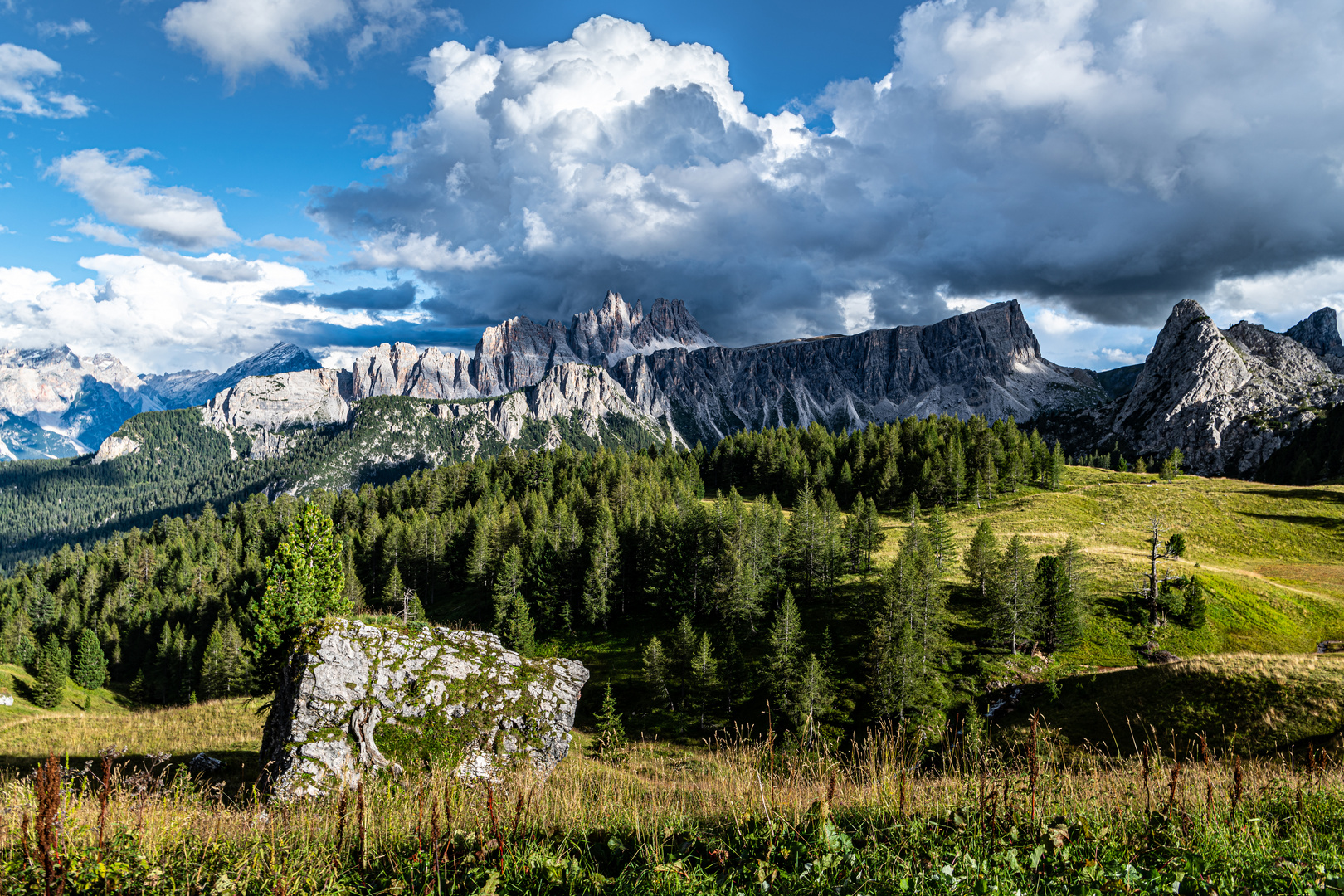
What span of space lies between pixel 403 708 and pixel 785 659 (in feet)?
96.4

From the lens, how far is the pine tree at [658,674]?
45844 millimetres

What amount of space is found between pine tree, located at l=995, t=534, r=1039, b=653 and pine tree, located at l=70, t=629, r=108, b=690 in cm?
10277

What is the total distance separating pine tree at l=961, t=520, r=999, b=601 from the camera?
49062 mm

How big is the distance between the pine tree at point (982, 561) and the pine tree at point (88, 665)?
10266 cm

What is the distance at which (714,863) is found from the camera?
5.15 m

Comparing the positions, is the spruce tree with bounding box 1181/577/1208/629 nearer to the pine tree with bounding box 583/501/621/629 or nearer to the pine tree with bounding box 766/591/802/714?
the pine tree with bounding box 766/591/802/714

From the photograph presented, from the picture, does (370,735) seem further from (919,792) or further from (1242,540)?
(1242,540)

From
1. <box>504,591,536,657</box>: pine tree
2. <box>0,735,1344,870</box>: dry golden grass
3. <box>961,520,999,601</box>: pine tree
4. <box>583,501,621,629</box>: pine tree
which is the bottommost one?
<box>504,591,536,657</box>: pine tree

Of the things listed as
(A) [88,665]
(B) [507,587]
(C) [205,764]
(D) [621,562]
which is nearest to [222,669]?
(A) [88,665]

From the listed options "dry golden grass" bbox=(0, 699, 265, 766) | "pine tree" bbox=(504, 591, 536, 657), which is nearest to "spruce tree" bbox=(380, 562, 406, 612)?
"pine tree" bbox=(504, 591, 536, 657)

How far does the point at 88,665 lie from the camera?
71.4 meters

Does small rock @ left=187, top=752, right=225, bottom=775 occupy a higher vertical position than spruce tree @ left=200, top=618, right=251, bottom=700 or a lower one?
higher

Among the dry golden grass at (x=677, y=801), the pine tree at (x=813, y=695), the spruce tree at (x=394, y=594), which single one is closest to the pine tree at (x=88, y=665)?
the spruce tree at (x=394, y=594)

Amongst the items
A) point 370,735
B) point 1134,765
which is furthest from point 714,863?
point 370,735
